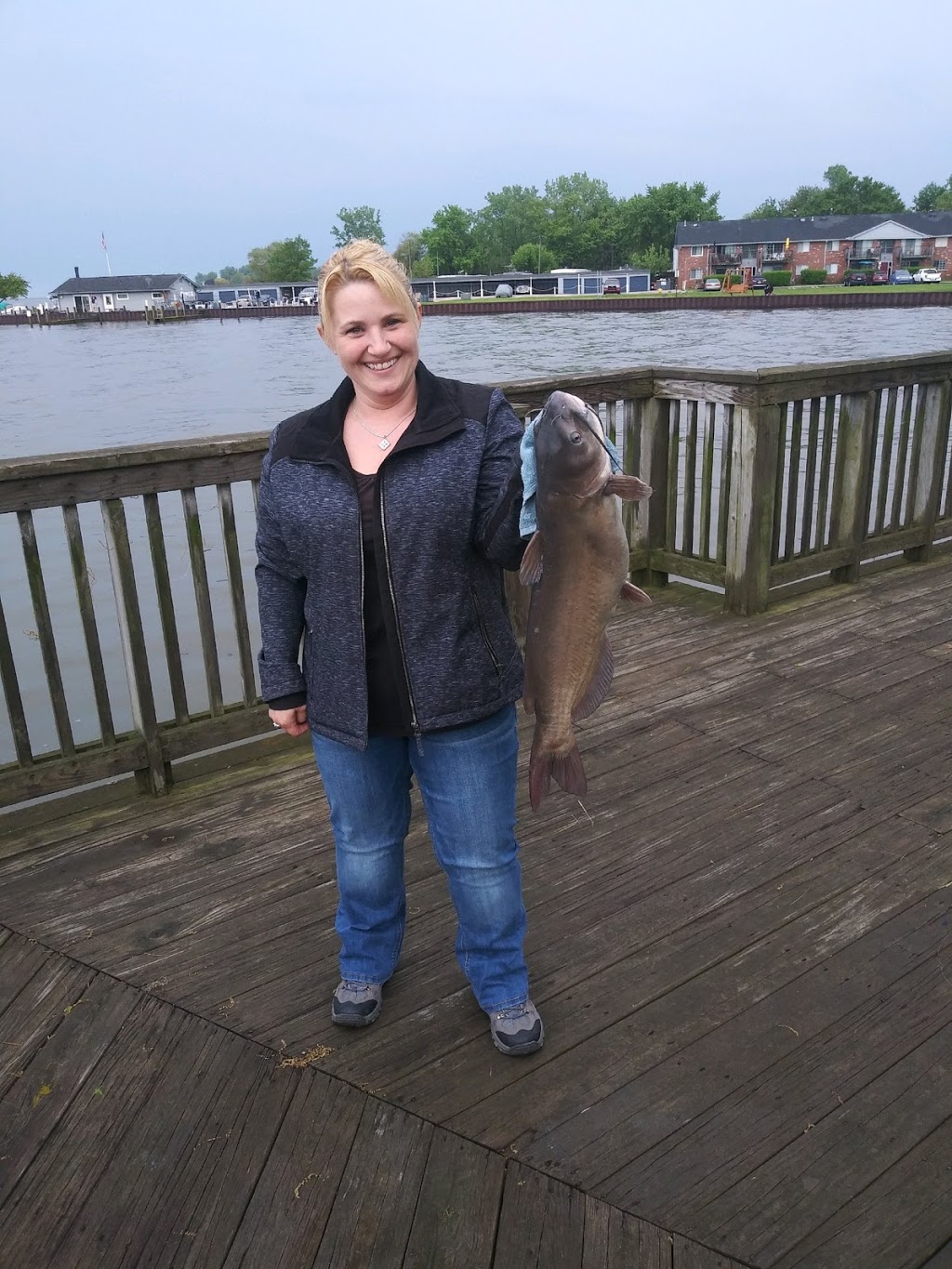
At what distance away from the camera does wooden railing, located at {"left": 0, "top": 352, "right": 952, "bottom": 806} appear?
11.3 feet

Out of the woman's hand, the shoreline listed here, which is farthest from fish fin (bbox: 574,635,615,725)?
the shoreline

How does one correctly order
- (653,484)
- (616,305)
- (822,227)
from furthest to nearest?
(822,227) < (616,305) < (653,484)

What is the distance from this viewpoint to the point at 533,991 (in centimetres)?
254

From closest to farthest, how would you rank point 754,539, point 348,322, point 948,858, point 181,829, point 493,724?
point 348,322, point 493,724, point 948,858, point 181,829, point 754,539

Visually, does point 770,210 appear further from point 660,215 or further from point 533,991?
point 533,991

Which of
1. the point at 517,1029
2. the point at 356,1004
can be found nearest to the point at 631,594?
the point at 517,1029

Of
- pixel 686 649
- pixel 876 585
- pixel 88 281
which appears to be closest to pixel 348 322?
pixel 686 649

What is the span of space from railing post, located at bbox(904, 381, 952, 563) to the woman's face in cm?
446

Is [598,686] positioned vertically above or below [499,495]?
below

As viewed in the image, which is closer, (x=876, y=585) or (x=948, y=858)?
(x=948, y=858)

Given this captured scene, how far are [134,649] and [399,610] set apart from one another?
1.78 m

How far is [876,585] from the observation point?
18.3ft

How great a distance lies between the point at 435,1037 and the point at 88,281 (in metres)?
146

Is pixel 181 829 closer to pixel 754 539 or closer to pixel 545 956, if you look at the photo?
pixel 545 956
